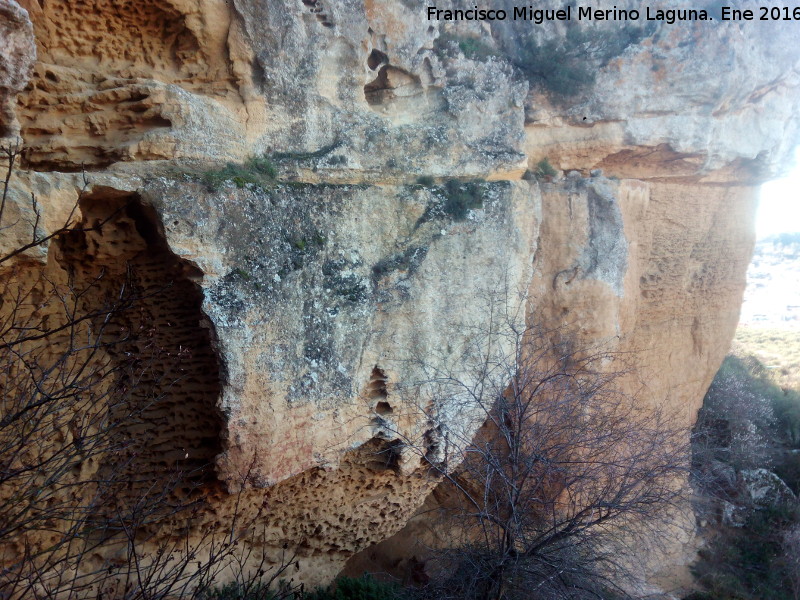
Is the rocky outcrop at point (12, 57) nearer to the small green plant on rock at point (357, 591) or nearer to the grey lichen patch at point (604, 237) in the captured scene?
the small green plant on rock at point (357, 591)

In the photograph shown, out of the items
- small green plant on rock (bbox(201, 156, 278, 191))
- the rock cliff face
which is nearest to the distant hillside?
the rock cliff face

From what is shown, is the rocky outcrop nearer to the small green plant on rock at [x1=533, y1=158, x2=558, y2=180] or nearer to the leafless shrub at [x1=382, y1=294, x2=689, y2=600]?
the leafless shrub at [x1=382, y1=294, x2=689, y2=600]

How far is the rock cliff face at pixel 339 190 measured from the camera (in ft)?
13.4

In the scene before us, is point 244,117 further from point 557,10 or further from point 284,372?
point 557,10

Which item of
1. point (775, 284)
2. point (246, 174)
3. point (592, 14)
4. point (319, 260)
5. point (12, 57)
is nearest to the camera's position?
point (12, 57)

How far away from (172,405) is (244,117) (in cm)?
222

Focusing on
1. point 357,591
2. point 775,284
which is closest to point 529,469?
point 357,591

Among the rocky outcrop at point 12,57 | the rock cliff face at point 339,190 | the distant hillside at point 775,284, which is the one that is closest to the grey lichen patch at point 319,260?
the rock cliff face at point 339,190

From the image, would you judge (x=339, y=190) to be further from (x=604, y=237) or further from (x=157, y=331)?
(x=604, y=237)

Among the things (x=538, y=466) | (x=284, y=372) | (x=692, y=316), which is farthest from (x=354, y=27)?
(x=692, y=316)

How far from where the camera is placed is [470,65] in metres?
5.72

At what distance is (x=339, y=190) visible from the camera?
184 inches

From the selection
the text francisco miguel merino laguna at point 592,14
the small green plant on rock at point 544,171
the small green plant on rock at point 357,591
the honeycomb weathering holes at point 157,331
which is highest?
the text francisco miguel merino laguna at point 592,14

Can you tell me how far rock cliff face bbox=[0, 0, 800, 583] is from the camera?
13.4 ft
